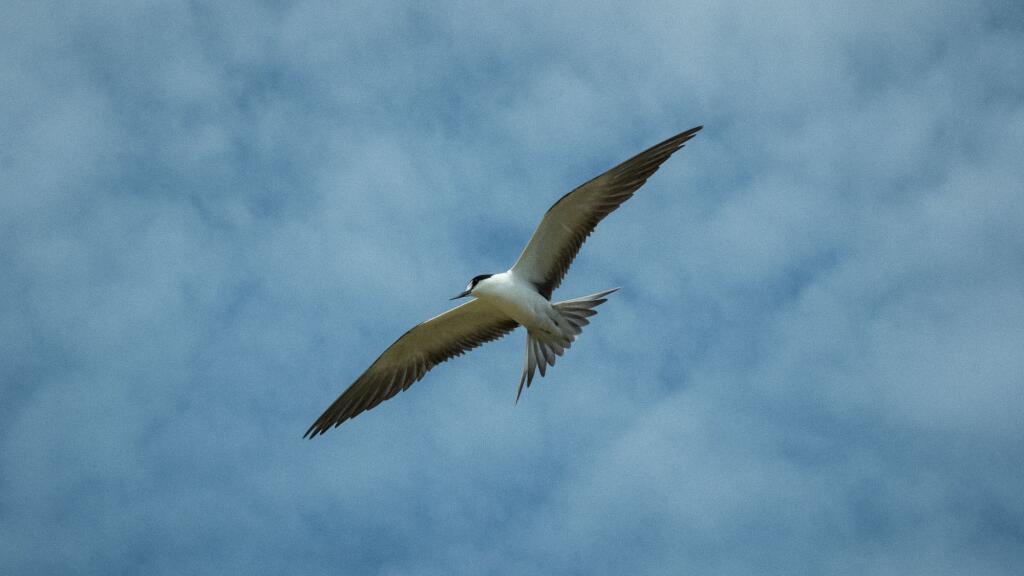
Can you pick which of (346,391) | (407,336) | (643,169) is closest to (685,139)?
(643,169)

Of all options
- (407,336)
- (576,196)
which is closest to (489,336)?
(407,336)

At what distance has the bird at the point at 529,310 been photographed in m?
14.4

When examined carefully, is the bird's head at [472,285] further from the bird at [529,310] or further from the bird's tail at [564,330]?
the bird's tail at [564,330]

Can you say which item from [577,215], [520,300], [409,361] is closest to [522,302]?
[520,300]

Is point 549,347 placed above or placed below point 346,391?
below

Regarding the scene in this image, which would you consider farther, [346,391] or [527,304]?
[346,391]

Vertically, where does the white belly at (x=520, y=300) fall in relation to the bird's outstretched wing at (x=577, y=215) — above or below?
below

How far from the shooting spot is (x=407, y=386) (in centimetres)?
1591

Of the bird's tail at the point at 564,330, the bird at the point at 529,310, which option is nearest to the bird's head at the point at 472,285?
the bird at the point at 529,310

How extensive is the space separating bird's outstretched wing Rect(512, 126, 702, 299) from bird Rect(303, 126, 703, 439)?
0.01 metres

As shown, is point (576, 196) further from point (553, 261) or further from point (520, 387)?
point (520, 387)

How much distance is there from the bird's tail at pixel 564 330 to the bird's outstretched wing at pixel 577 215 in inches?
18.0

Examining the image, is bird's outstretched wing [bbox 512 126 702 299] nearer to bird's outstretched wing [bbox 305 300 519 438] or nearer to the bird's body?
the bird's body

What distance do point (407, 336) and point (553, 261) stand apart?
215 centimetres
